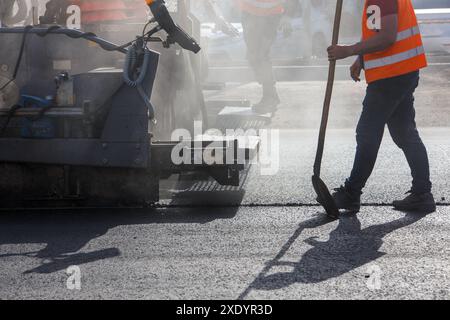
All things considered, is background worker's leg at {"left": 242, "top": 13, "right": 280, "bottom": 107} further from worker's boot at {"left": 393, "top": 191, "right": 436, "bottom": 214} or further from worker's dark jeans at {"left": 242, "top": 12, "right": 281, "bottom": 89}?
worker's boot at {"left": 393, "top": 191, "right": 436, "bottom": 214}

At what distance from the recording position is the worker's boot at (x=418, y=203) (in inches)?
250

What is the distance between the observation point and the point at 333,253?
17.2ft

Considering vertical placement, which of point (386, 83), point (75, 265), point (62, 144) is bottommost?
point (75, 265)

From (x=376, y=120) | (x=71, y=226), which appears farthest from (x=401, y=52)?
(x=71, y=226)

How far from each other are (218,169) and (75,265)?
5.45 feet

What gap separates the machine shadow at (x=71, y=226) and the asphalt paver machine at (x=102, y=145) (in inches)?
4.5

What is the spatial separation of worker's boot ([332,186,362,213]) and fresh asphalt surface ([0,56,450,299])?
134mm

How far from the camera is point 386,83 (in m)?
6.32

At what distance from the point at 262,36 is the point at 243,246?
22.7 feet

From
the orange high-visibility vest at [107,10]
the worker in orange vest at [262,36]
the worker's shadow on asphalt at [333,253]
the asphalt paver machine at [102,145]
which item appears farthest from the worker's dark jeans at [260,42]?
the worker's shadow on asphalt at [333,253]

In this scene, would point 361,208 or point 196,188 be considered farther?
point 196,188
